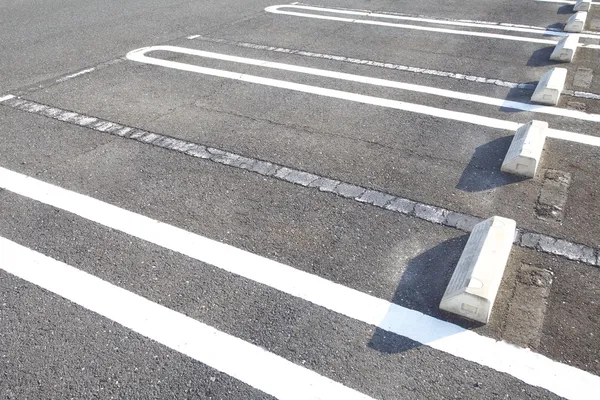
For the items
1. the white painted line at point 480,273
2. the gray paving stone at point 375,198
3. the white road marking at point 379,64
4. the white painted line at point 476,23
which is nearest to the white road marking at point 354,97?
the white road marking at point 379,64

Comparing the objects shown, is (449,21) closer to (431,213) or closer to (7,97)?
(431,213)

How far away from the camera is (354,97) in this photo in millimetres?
6398

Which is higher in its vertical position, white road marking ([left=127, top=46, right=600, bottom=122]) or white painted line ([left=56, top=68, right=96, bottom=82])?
white painted line ([left=56, top=68, right=96, bottom=82])

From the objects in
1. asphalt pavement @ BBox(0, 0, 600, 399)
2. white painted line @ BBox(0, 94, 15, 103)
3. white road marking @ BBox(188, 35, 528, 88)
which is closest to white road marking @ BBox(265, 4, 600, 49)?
asphalt pavement @ BBox(0, 0, 600, 399)

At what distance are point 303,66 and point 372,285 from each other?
4.82 m

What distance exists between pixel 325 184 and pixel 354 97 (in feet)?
7.28

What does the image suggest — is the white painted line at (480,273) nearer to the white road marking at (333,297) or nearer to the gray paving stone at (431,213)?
the white road marking at (333,297)

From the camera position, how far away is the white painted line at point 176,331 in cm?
279

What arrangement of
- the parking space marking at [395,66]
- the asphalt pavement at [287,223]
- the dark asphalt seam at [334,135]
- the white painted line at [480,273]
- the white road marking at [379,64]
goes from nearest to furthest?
the asphalt pavement at [287,223] → the white painted line at [480,273] → the dark asphalt seam at [334,135] → the parking space marking at [395,66] → the white road marking at [379,64]

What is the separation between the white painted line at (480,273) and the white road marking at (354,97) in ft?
7.73

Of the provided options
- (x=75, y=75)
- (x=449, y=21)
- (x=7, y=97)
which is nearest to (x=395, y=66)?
(x=449, y=21)

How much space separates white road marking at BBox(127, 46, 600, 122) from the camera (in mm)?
5949

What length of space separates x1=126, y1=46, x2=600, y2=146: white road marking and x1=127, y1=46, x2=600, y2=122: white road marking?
0.32 ft

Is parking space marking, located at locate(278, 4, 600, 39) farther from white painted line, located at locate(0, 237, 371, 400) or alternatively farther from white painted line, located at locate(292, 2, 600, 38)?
white painted line, located at locate(0, 237, 371, 400)
